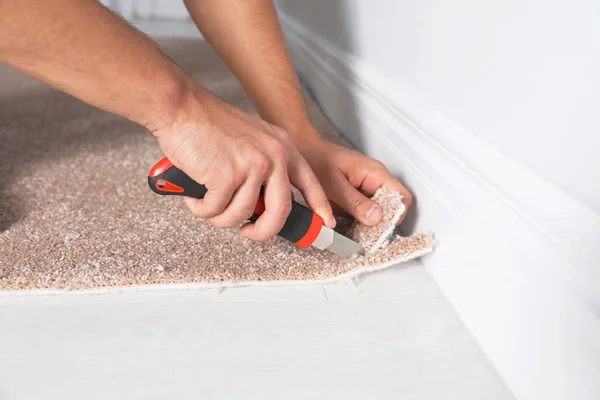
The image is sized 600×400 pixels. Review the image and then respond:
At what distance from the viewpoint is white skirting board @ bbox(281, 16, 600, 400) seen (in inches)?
19.6

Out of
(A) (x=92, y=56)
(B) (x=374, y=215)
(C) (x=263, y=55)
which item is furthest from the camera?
(C) (x=263, y=55)

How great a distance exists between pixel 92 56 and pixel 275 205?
0.85 feet

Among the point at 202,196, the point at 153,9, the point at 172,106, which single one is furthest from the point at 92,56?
the point at 153,9

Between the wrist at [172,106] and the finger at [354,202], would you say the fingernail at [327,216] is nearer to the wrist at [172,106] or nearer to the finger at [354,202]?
the finger at [354,202]

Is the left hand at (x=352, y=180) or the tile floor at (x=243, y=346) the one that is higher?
the left hand at (x=352, y=180)

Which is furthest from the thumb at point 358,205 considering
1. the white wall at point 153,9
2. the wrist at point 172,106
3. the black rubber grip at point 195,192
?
the white wall at point 153,9

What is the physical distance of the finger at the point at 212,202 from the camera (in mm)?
653

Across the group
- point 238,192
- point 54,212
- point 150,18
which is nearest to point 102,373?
point 238,192

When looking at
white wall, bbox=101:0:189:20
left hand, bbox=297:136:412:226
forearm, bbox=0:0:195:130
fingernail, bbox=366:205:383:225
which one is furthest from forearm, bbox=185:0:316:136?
white wall, bbox=101:0:189:20

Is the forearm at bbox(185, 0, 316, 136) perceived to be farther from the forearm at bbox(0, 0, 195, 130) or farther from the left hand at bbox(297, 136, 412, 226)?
the forearm at bbox(0, 0, 195, 130)

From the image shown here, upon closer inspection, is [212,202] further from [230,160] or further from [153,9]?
[153,9]

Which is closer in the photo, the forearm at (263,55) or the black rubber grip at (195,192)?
the black rubber grip at (195,192)

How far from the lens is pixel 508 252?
0.59 m

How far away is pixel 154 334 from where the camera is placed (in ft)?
2.00
